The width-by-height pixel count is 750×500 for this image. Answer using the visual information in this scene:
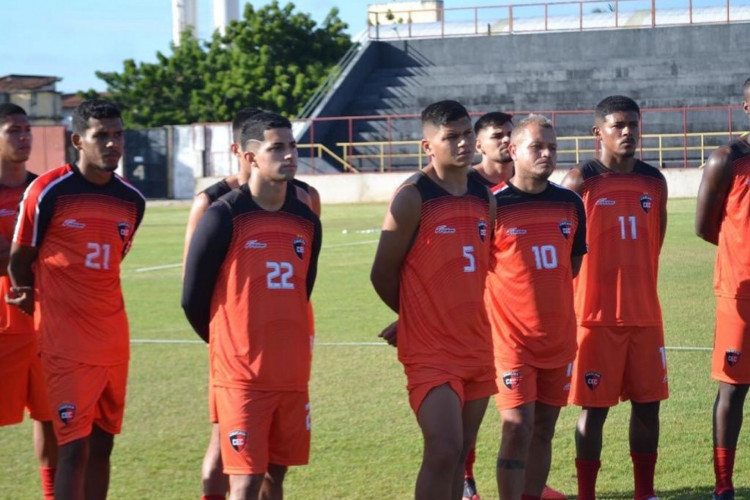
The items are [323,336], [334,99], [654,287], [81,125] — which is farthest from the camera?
[334,99]

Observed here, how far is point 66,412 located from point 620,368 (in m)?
3.10

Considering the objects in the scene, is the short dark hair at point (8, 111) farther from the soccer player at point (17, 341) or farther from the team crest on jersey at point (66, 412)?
the team crest on jersey at point (66, 412)

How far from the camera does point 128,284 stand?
740 inches

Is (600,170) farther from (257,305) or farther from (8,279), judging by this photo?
(8,279)

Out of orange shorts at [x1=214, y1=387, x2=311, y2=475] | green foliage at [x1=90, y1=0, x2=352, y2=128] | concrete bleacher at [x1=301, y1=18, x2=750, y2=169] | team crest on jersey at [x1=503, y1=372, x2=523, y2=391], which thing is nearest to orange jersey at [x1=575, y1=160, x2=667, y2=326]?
team crest on jersey at [x1=503, y1=372, x2=523, y2=391]

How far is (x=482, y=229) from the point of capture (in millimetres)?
6324

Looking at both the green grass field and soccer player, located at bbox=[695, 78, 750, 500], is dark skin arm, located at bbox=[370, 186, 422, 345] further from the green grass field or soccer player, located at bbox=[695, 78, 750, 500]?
soccer player, located at bbox=[695, 78, 750, 500]

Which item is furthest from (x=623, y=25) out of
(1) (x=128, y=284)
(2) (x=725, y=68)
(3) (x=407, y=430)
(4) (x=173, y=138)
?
(3) (x=407, y=430)

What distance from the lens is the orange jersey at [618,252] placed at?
722cm

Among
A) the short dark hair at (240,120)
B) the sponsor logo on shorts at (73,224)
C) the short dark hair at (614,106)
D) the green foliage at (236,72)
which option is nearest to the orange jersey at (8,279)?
the sponsor logo on shorts at (73,224)

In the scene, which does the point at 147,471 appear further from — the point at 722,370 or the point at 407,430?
the point at 722,370

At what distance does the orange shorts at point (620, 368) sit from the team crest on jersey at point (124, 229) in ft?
8.72

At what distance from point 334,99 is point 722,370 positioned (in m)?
39.9

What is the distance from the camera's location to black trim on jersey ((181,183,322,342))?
578 centimetres
